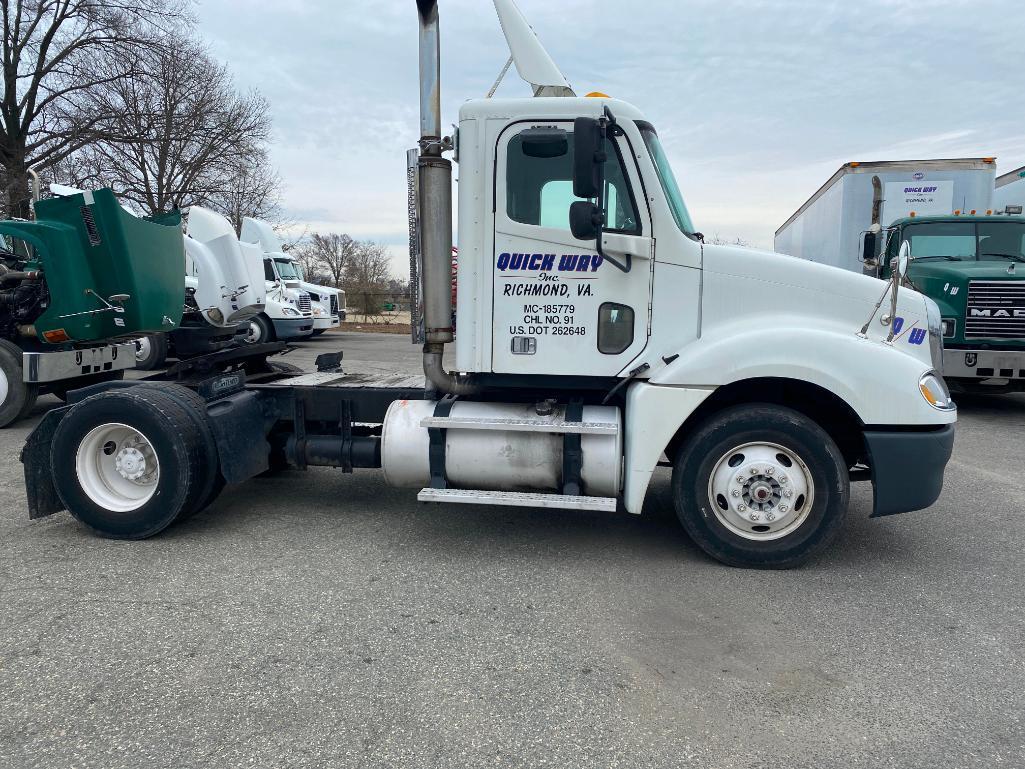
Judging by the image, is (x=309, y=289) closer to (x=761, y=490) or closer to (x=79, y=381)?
(x=79, y=381)

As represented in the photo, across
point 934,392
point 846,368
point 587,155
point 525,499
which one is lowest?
point 525,499

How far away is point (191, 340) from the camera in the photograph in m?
6.37

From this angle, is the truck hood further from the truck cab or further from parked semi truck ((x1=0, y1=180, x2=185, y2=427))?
the truck cab

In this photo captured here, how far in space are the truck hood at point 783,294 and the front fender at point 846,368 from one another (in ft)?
0.76

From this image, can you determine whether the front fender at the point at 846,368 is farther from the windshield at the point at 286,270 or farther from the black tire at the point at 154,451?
Answer: the windshield at the point at 286,270

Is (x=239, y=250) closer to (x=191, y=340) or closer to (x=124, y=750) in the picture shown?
(x=191, y=340)

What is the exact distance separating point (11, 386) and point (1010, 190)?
633 inches

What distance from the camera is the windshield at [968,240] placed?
9883mm

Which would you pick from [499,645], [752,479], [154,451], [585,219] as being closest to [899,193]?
[752,479]

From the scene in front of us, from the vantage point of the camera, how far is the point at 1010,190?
42.9ft

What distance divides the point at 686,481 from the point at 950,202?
10560 millimetres

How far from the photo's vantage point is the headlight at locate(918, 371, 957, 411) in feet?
13.5

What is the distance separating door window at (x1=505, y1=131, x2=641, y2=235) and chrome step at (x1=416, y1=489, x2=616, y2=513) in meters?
1.63

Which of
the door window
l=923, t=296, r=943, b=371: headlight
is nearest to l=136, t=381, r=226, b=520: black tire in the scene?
the door window
